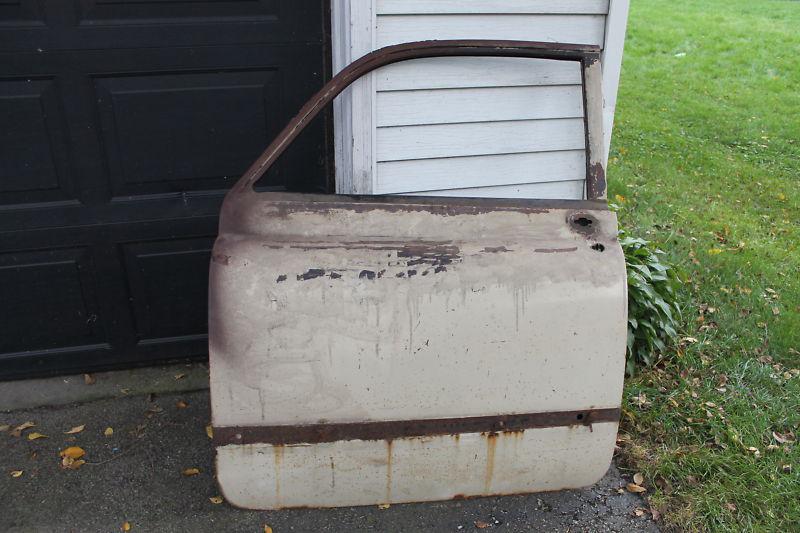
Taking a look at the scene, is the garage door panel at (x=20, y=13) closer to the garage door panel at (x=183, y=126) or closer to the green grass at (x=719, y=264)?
the garage door panel at (x=183, y=126)

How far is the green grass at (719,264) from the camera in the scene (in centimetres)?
285

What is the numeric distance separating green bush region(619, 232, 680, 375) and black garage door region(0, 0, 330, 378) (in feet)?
5.46

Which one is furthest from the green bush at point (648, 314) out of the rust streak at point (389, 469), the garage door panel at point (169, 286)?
the garage door panel at point (169, 286)

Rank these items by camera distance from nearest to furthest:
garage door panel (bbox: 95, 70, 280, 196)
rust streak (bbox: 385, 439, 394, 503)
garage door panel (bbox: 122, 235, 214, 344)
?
rust streak (bbox: 385, 439, 394, 503) < garage door panel (bbox: 95, 70, 280, 196) < garage door panel (bbox: 122, 235, 214, 344)

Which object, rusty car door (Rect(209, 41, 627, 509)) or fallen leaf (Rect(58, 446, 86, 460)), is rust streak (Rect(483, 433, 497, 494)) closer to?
rusty car door (Rect(209, 41, 627, 509))

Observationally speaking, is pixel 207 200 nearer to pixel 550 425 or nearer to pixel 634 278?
pixel 550 425

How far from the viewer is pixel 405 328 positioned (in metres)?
2.17

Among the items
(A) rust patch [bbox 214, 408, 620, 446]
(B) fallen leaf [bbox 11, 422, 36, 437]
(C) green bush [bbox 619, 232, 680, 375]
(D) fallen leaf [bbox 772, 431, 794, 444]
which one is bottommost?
(B) fallen leaf [bbox 11, 422, 36, 437]

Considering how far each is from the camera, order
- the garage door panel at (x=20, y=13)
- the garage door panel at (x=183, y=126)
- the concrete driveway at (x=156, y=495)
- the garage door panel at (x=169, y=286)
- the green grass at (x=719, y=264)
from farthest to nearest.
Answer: the garage door panel at (x=169, y=286), the garage door panel at (x=183, y=126), the green grass at (x=719, y=264), the garage door panel at (x=20, y=13), the concrete driveway at (x=156, y=495)

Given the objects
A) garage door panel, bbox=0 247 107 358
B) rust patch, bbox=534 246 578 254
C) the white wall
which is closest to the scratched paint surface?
rust patch, bbox=534 246 578 254

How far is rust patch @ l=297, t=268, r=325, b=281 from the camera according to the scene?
7.05 feet

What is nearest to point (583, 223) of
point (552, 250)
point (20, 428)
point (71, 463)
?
point (552, 250)

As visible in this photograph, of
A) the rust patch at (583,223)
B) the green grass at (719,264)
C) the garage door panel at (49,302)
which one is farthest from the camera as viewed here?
the garage door panel at (49,302)

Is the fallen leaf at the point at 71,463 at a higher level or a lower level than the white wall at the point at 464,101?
lower
